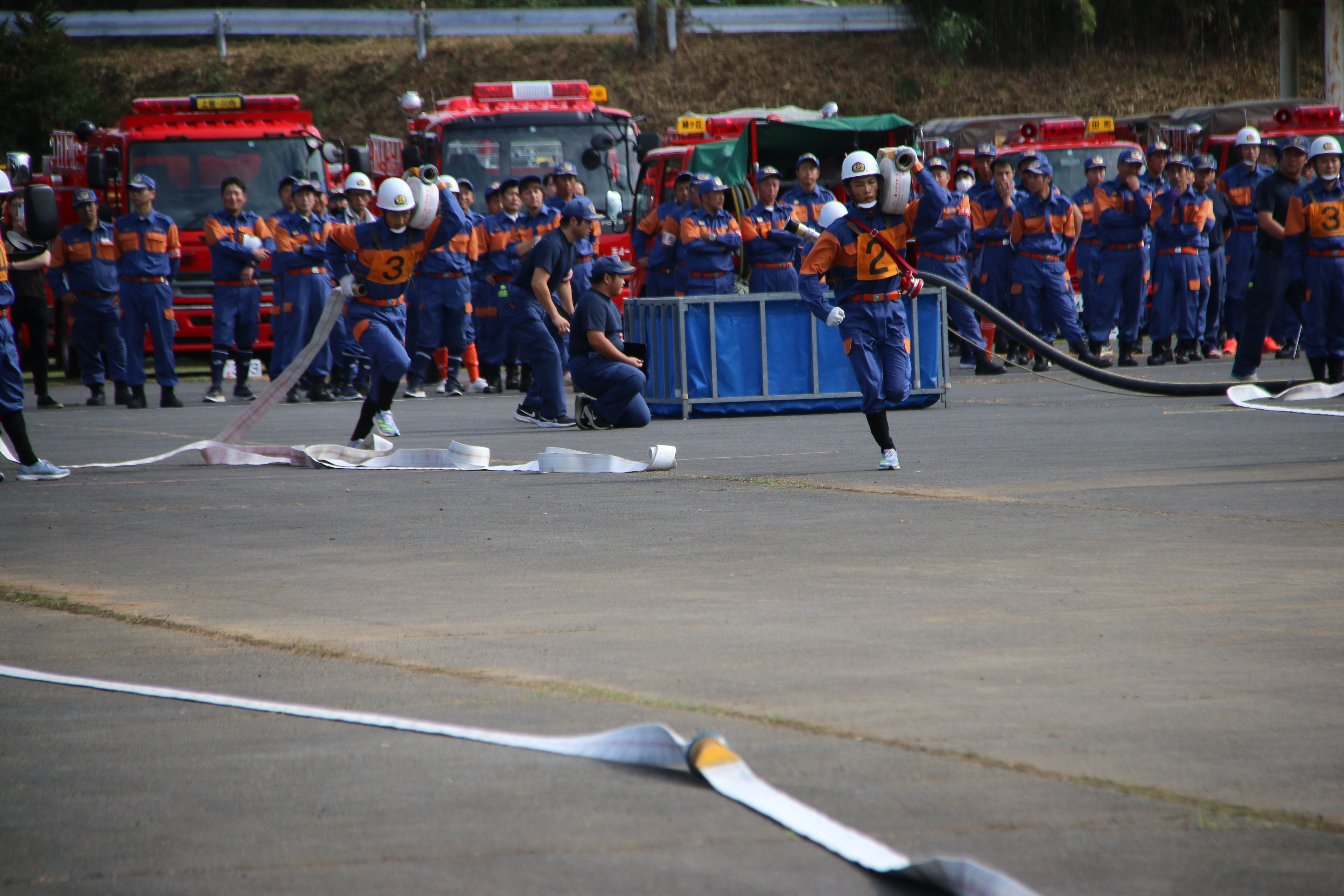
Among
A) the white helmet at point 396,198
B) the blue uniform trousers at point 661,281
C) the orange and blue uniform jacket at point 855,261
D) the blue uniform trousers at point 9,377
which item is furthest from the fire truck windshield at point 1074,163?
the blue uniform trousers at point 9,377

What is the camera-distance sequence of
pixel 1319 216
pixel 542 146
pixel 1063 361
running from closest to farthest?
pixel 1063 361, pixel 1319 216, pixel 542 146

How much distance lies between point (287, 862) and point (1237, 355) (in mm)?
13346

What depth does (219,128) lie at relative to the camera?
72.2 ft

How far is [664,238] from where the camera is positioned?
1811 centimetres

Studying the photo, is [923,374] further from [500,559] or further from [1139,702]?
[1139,702]

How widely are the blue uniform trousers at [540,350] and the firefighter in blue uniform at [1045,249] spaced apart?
6750mm

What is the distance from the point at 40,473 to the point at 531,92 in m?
12.5

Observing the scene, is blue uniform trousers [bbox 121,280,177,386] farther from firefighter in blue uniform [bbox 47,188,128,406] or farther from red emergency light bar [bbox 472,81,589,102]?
red emergency light bar [bbox 472,81,589,102]

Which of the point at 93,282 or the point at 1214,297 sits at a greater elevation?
the point at 93,282

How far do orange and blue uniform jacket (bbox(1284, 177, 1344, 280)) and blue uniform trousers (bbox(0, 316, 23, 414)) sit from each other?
10.6 m

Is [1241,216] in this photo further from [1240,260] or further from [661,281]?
[661,281]

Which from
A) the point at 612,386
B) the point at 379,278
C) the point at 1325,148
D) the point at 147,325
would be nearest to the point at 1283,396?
the point at 1325,148

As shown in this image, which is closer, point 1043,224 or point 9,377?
point 9,377

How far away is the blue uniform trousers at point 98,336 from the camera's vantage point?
18.1 m
